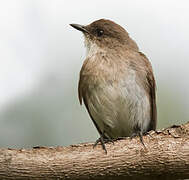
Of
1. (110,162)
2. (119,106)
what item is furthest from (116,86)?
(110,162)

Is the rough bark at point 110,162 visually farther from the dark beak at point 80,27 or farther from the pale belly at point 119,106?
the dark beak at point 80,27

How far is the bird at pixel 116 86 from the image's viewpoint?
6.67m

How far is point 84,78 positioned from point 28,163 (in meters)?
2.24

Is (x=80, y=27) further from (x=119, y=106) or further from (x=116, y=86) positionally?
(x=119, y=106)

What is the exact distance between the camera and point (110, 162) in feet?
16.6

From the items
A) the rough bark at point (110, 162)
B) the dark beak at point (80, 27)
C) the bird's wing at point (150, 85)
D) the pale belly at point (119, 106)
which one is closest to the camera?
the rough bark at point (110, 162)

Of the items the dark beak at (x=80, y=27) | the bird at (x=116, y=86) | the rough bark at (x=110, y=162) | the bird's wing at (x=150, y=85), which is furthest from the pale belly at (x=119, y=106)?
the rough bark at (x=110, y=162)

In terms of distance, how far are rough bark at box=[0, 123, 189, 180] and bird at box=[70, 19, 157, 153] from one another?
1.28 meters

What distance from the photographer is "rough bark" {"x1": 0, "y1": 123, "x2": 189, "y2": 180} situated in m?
4.94

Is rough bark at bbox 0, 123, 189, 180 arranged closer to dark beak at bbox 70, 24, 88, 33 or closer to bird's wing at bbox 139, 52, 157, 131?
bird's wing at bbox 139, 52, 157, 131

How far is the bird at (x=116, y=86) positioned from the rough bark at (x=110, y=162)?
4.21 feet

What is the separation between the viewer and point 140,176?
4980 millimetres

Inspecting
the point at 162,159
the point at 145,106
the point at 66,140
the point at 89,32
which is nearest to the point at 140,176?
the point at 162,159

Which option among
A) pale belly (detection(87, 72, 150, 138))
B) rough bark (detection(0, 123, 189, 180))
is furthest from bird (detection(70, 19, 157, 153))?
rough bark (detection(0, 123, 189, 180))
